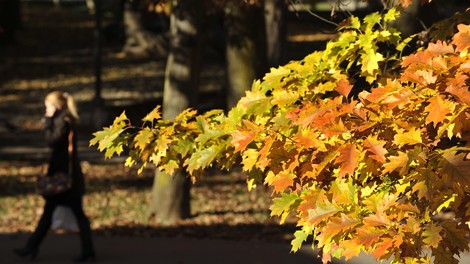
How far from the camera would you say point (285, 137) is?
17.7 ft

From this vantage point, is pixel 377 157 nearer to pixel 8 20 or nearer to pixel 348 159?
pixel 348 159

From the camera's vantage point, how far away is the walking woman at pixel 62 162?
1184 centimetres

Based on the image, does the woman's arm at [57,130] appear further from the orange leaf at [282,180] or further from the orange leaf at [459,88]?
the orange leaf at [459,88]

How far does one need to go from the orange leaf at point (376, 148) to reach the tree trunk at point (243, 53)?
1503 centimetres

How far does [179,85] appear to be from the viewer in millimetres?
15609

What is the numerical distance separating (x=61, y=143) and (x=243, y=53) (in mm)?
8768

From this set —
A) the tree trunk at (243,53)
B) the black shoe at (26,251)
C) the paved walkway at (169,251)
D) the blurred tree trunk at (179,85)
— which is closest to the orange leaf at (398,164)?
the paved walkway at (169,251)

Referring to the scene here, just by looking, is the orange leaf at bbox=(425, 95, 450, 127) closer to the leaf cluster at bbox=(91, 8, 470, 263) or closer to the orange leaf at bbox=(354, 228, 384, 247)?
the leaf cluster at bbox=(91, 8, 470, 263)

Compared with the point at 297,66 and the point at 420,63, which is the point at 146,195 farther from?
the point at 420,63

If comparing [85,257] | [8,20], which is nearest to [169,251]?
[85,257]

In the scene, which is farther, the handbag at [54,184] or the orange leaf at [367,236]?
the handbag at [54,184]

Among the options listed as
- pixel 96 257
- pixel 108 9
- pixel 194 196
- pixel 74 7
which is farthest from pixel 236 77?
pixel 74 7

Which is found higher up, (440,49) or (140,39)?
(140,39)

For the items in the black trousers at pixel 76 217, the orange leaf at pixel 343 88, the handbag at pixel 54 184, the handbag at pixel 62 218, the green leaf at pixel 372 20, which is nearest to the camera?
the orange leaf at pixel 343 88
